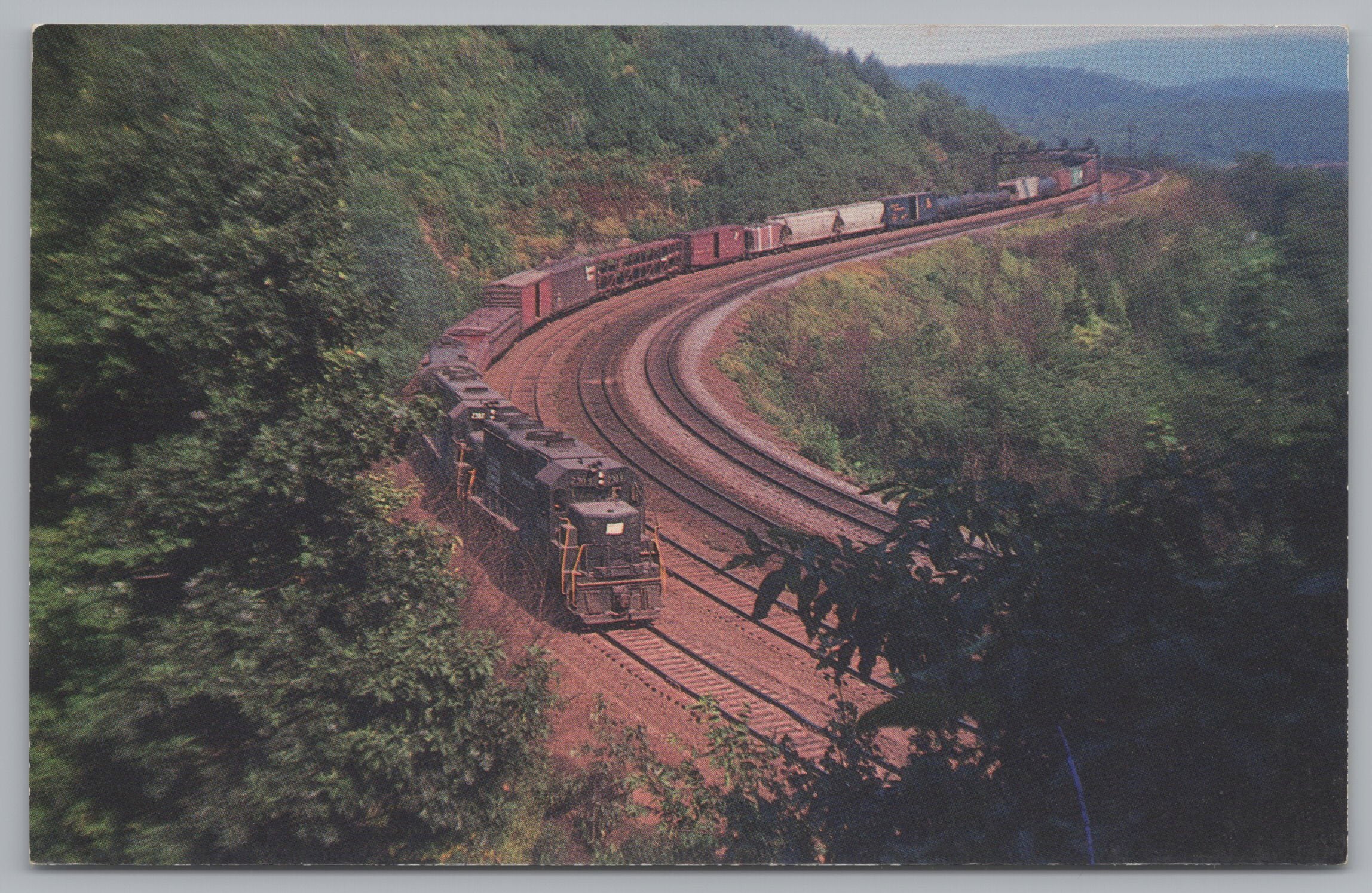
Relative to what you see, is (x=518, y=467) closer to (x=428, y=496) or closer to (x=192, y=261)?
(x=428, y=496)

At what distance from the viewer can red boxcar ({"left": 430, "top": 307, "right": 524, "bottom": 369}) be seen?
44.8 feet

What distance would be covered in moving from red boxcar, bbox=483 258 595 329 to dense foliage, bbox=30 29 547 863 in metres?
3.18

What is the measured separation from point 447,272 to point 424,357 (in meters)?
1.20

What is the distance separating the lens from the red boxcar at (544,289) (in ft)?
44.8

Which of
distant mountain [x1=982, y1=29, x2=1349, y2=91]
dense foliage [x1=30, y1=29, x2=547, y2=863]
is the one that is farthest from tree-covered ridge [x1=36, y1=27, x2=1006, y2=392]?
distant mountain [x1=982, y1=29, x2=1349, y2=91]

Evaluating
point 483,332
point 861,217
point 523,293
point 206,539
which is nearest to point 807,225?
point 861,217

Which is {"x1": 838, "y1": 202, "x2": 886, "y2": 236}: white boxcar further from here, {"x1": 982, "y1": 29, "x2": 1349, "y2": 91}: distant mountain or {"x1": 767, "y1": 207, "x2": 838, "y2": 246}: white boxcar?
{"x1": 982, "y1": 29, "x2": 1349, "y2": 91}: distant mountain

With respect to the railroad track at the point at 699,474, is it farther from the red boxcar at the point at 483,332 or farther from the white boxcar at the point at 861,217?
the red boxcar at the point at 483,332

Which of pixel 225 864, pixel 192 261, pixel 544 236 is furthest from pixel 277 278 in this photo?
pixel 225 864

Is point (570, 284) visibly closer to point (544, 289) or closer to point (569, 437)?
point (544, 289)

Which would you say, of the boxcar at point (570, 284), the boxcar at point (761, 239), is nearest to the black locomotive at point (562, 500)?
the boxcar at point (570, 284)

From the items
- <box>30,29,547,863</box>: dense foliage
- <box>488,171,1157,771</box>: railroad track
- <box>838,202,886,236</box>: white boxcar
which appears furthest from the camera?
<box>838,202,886,236</box>: white boxcar

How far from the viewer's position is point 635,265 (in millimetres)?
14898

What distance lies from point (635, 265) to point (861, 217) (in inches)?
132
